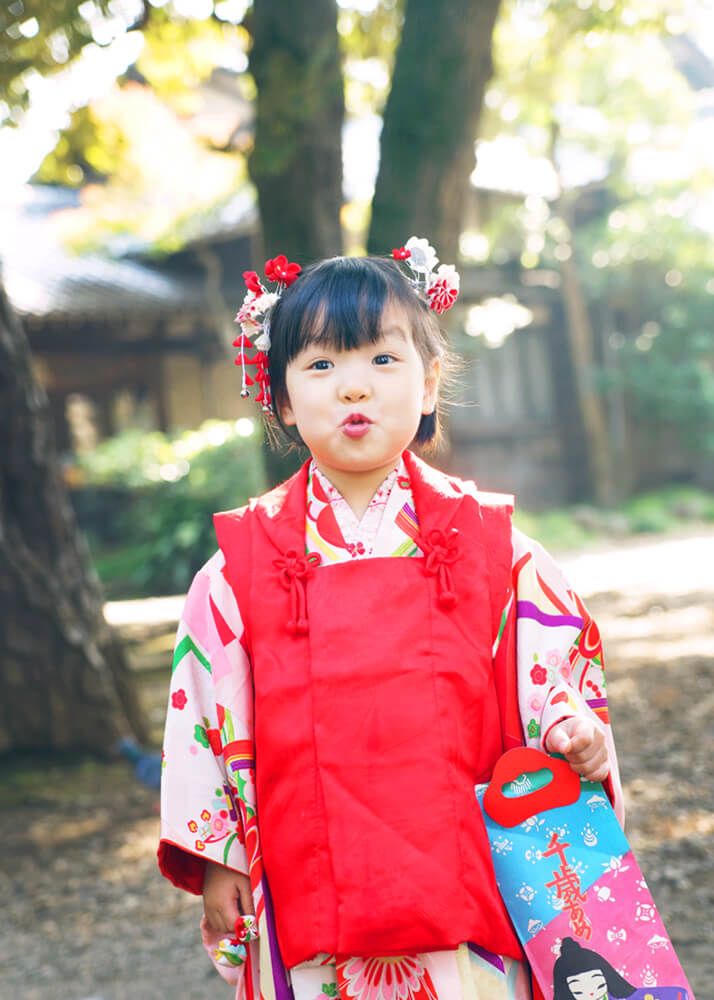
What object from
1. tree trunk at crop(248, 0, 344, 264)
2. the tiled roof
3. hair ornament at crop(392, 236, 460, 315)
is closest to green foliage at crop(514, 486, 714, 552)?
the tiled roof

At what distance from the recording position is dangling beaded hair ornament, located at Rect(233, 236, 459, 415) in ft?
6.45

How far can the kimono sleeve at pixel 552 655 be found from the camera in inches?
71.1

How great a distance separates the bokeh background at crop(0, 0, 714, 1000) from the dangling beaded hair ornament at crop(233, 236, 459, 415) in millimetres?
328

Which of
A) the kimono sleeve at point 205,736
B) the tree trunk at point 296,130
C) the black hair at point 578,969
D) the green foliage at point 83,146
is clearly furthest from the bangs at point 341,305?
the green foliage at point 83,146

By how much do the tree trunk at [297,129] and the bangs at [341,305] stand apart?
11.5 feet

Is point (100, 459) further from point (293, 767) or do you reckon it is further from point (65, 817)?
point (293, 767)

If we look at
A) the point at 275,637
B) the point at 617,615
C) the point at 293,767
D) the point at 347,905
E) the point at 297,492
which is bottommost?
the point at 617,615

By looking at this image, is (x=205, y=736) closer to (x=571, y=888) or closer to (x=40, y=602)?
(x=571, y=888)

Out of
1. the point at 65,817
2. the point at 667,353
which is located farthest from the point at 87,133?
the point at 667,353

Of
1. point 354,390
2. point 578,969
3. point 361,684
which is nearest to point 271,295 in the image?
point 354,390

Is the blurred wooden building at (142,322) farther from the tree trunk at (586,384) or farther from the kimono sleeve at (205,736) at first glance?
the kimono sleeve at (205,736)

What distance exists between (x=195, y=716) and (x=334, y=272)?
2.61ft

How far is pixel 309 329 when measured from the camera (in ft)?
6.07

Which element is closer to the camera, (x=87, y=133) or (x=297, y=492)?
(x=297, y=492)
